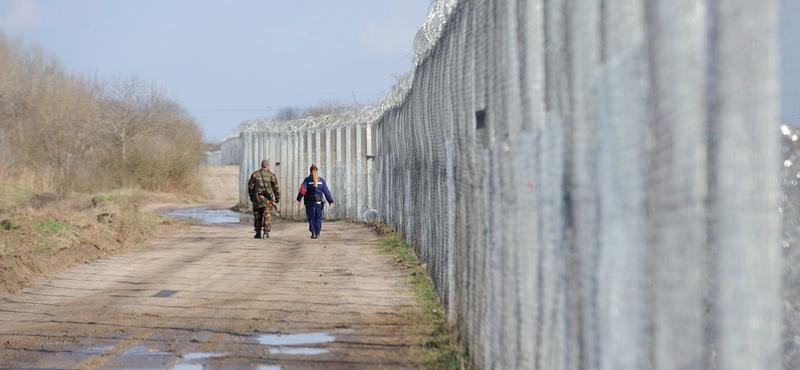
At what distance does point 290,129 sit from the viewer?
85.2 feet

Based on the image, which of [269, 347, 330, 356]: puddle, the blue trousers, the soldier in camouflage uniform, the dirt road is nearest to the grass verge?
the dirt road

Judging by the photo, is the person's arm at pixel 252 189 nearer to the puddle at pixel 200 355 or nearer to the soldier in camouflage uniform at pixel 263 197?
the soldier in camouflage uniform at pixel 263 197

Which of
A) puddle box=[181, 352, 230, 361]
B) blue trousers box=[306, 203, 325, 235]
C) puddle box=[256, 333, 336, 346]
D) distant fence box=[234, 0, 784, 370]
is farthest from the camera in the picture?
blue trousers box=[306, 203, 325, 235]

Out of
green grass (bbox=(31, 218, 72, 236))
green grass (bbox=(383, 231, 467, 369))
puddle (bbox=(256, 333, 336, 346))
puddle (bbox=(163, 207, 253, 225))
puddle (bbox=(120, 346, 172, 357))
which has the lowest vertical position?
puddle (bbox=(120, 346, 172, 357))

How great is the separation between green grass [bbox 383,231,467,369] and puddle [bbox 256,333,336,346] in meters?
0.72

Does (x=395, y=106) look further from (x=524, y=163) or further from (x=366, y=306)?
(x=524, y=163)

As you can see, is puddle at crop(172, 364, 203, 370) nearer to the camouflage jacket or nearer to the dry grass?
the dry grass

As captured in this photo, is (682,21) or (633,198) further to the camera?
(633,198)

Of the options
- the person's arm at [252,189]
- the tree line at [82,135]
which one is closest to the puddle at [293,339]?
the person's arm at [252,189]

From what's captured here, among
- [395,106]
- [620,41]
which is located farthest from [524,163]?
Result: [395,106]

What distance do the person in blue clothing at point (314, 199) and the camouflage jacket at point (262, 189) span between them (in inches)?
21.4

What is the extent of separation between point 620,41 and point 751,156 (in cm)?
72

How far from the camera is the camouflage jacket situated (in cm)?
1845

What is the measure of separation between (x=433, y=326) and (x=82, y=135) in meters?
36.4
